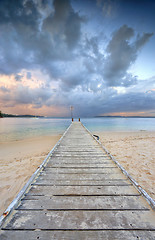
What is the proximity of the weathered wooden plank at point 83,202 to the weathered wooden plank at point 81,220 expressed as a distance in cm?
11

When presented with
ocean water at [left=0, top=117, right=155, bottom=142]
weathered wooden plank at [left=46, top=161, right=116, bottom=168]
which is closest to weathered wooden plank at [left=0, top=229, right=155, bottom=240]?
weathered wooden plank at [left=46, top=161, right=116, bottom=168]

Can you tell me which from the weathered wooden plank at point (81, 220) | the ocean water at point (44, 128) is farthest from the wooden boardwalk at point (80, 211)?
the ocean water at point (44, 128)

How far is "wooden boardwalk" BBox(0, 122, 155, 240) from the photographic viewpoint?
1.60 m

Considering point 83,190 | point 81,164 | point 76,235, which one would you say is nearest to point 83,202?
point 83,190

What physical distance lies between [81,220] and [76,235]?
0.25 meters

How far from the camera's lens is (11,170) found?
5.69m

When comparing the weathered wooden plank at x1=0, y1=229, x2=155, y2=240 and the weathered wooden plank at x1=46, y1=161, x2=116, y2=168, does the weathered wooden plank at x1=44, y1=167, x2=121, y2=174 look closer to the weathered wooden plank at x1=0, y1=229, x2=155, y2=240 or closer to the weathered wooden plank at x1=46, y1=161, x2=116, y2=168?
the weathered wooden plank at x1=46, y1=161, x2=116, y2=168

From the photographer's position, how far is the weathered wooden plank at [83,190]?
246cm

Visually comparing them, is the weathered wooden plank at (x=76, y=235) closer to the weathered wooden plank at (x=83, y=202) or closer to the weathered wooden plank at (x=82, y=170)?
the weathered wooden plank at (x=83, y=202)

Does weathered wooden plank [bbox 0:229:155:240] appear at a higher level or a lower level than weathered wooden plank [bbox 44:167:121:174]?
higher

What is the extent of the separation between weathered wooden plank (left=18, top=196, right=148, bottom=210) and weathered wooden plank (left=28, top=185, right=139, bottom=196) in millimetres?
127

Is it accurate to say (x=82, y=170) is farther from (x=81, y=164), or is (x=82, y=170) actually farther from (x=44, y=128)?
(x=44, y=128)

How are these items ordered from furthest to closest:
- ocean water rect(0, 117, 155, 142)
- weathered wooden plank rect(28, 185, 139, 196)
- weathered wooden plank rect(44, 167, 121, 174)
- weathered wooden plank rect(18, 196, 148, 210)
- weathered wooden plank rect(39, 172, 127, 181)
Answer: ocean water rect(0, 117, 155, 142) → weathered wooden plank rect(44, 167, 121, 174) → weathered wooden plank rect(39, 172, 127, 181) → weathered wooden plank rect(28, 185, 139, 196) → weathered wooden plank rect(18, 196, 148, 210)

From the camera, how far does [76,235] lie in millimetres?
1559
